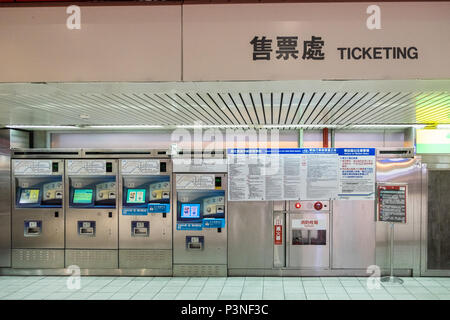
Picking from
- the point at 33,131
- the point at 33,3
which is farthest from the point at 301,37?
the point at 33,131

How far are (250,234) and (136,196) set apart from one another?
2133 millimetres

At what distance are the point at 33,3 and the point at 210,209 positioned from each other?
12.7ft

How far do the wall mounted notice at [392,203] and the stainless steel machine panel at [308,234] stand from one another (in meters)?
0.85

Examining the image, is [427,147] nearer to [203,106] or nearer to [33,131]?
[203,106]

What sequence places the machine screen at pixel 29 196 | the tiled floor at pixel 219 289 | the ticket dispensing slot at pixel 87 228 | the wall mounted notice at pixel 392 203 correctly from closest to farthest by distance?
the tiled floor at pixel 219 289 < the wall mounted notice at pixel 392 203 < the ticket dispensing slot at pixel 87 228 < the machine screen at pixel 29 196

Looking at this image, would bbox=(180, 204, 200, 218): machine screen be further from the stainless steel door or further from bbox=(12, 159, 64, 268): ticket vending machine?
bbox=(12, 159, 64, 268): ticket vending machine

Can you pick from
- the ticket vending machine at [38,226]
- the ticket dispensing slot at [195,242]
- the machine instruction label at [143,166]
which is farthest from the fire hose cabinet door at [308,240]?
A: the ticket vending machine at [38,226]

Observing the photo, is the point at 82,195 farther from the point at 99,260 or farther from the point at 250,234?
the point at 250,234

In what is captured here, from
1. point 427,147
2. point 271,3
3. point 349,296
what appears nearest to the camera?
point 271,3

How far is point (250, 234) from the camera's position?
5.32m

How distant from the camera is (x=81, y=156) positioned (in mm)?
Answer: 5406

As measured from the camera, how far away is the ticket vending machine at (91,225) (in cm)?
538

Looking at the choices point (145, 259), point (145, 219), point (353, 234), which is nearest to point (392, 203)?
point (353, 234)

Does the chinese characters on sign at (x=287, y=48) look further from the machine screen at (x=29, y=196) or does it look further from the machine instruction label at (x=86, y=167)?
the machine screen at (x=29, y=196)
